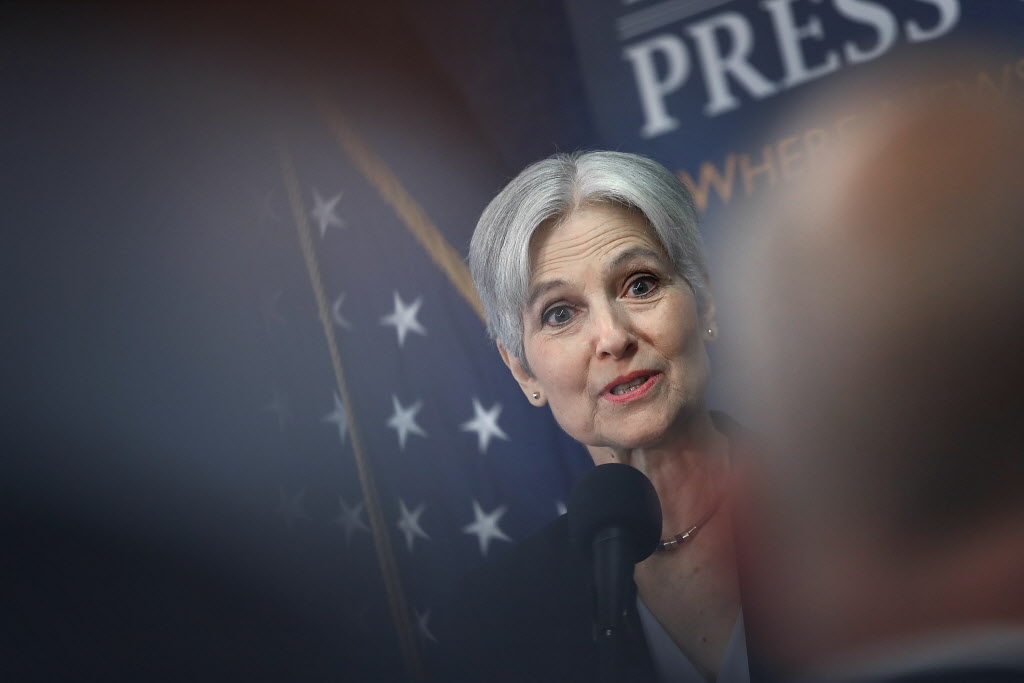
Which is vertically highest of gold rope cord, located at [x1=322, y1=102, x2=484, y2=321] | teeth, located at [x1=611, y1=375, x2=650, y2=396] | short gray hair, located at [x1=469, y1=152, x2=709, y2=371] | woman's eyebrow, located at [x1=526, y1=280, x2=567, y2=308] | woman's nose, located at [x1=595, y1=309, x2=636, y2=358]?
gold rope cord, located at [x1=322, y1=102, x2=484, y2=321]

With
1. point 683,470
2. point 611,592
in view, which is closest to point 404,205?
point 683,470

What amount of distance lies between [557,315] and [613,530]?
0.91 ft

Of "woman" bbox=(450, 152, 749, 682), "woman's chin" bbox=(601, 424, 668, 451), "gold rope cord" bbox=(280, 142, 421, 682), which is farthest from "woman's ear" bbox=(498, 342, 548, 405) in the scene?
"gold rope cord" bbox=(280, 142, 421, 682)

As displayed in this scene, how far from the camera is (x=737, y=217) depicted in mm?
1173

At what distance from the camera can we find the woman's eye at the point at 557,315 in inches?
43.3

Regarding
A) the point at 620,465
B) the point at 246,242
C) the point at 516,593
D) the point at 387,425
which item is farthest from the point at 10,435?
the point at 620,465

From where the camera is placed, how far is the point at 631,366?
107 centimetres

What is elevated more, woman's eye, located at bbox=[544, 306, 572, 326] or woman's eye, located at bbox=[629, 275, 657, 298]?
woman's eye, located at bbox=[629, 275, 657, 298]

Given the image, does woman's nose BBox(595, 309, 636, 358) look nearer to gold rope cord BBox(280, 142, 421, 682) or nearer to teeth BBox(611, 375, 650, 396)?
teeth BBox(611, 375, 650, 396)

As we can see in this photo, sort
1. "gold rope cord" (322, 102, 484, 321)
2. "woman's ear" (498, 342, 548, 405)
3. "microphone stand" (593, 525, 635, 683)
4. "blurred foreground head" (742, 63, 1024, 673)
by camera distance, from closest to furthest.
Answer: "microphone stand" (593, 525, 635, 683), "blurred foreground head" (742, 63, 1024, 673), "woman's ear" (498, 342, 548, 405), "gold rope cord" (322, 102, 484, 321)

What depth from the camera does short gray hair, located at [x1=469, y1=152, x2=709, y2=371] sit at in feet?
3.66

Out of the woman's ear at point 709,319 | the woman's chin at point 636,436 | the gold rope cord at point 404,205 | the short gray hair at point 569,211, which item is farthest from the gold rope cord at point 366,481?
the woman's ear at point 709,319

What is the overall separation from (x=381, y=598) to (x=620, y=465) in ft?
1.87

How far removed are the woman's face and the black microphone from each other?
9cm
